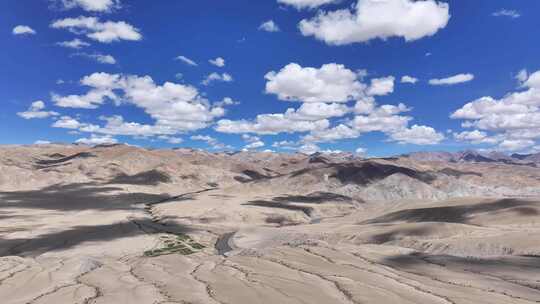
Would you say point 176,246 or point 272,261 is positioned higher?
point 272,261

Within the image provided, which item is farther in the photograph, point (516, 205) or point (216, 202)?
point (216, 202)

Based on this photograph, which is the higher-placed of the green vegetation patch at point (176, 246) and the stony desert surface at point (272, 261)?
the stony desert surface at point (272, 261)

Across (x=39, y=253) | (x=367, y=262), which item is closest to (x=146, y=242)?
(x=39, y=253)

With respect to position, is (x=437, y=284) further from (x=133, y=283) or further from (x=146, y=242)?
(x=146, y=242)

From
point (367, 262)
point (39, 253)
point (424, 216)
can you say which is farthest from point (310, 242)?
point (424, 216)

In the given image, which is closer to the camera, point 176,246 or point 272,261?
point 272,261

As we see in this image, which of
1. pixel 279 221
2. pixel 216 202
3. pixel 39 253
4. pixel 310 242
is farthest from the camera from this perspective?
pixel 216 202

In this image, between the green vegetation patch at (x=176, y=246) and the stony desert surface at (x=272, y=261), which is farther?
the green vegetation patch at (x=176, y=246)

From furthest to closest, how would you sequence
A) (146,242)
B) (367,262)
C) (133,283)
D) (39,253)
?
(146,242), (39,253), (367,262), (133,283)

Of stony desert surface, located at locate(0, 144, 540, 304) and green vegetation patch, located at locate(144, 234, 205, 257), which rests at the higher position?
stony desert surface, located at locate(0, 144, 540, 304)

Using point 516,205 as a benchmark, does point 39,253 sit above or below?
below

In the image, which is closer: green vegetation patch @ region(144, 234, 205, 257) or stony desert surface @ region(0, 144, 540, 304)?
stony desert surface @ region(0, 144, 540, 304)
